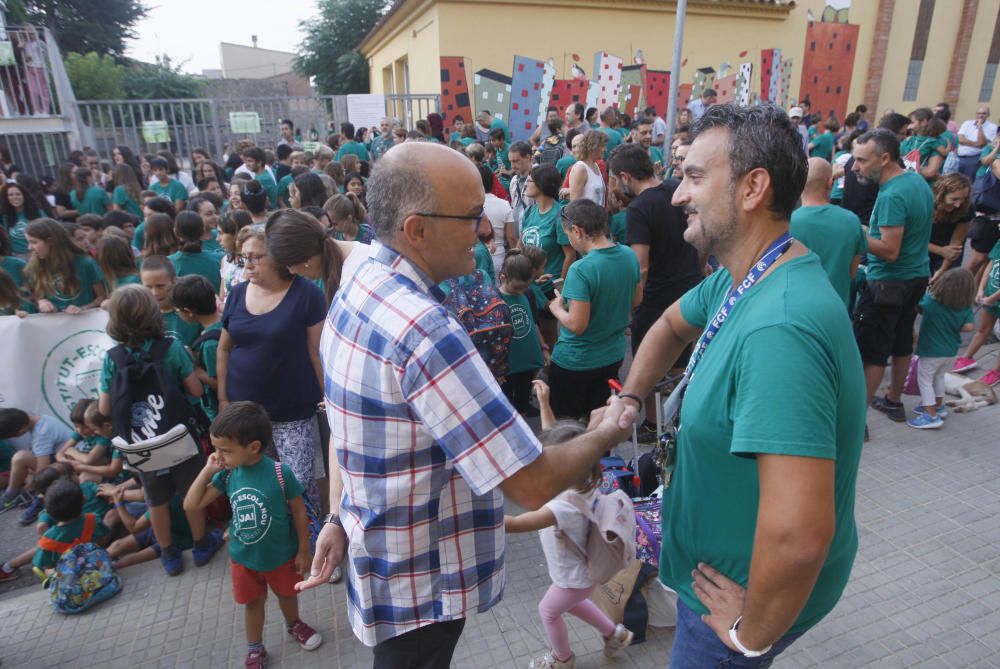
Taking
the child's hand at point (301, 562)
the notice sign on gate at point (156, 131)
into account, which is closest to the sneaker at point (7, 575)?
the child's hand at point (301, 562)

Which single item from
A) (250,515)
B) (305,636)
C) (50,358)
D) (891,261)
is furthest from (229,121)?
(891,261)

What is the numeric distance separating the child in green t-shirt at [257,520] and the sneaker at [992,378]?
5.83 m

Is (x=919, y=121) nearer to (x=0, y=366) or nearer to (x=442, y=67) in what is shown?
(x=0, y=366)

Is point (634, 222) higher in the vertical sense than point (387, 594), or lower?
higher

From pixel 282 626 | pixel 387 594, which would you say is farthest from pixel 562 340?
pixel 387 594

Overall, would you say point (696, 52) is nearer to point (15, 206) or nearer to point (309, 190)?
point (309, 190)

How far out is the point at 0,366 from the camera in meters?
4.37

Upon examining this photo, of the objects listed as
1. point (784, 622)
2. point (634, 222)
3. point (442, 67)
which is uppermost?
point (442, 67)

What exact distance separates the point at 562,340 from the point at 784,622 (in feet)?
9.19

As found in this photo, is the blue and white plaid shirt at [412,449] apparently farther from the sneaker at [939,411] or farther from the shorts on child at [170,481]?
the sneaker at [939,411]

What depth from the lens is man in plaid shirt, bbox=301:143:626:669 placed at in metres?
1.36

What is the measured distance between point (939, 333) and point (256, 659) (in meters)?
5.14

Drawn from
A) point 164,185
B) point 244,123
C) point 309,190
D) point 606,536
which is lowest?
point 606,536

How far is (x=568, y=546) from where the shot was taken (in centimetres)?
239
